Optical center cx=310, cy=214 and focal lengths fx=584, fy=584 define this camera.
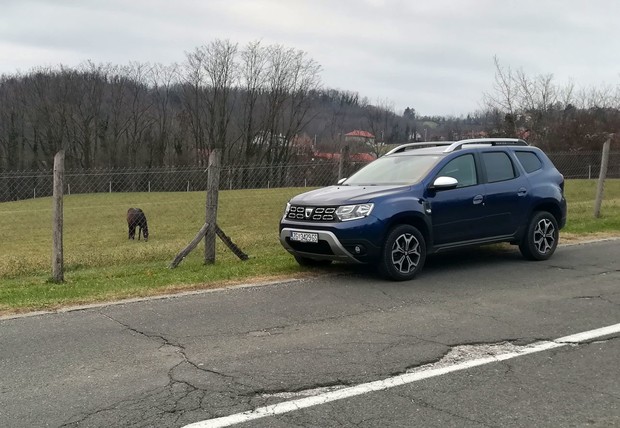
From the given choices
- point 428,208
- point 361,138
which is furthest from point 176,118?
point 428,208

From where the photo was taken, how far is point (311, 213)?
307 inches

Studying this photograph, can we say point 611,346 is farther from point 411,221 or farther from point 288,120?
point 288,120

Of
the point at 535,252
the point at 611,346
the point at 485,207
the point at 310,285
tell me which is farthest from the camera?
the point at 535,252

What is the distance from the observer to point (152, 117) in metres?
75.4

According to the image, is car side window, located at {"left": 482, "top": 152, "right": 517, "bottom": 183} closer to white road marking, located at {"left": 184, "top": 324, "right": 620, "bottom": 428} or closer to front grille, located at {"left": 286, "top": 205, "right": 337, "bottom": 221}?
front grille, located at {"left": 286, "top": 205, "right": 337, "bottom": 221}

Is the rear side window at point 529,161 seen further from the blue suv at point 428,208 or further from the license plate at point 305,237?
the license plate at point 305,237

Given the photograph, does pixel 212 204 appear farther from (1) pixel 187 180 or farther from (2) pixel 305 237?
(1) pixel 187 180

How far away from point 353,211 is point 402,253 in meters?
0.89

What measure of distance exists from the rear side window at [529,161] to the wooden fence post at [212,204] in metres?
4.75

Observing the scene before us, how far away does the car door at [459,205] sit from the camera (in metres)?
8.02

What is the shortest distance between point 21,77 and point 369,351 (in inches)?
3106

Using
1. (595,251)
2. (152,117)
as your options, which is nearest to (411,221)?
(595,251)

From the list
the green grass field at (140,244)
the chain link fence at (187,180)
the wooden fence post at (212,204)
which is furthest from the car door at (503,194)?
the chain link fence at (187,180)

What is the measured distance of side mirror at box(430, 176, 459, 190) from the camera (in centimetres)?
784
